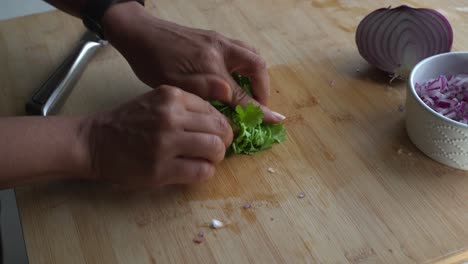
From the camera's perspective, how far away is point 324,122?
94 centimetres

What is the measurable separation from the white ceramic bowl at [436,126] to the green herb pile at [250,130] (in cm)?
23

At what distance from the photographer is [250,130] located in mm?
875

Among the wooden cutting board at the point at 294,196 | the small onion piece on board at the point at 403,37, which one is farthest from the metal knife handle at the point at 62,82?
the small onion piece on board at the point at 403,37

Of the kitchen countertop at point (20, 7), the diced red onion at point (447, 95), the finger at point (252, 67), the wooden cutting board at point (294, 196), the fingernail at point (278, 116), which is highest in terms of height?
the diced red onion at point (447, 95)

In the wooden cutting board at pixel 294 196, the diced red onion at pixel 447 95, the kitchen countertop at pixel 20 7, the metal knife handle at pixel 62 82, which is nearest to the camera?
the wooden cutting board at pixel 294 196

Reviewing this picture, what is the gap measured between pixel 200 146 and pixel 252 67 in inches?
8.6

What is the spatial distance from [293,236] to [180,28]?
0.49 m

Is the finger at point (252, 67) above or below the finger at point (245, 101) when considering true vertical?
above

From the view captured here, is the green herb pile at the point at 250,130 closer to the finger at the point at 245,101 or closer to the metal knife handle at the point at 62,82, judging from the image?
the finger at the point at 245,101

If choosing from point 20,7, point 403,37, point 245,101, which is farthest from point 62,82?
point 20,7

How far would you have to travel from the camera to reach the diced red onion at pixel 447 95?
2.75ft

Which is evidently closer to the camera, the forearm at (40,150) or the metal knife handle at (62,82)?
the forearm at (40,150)

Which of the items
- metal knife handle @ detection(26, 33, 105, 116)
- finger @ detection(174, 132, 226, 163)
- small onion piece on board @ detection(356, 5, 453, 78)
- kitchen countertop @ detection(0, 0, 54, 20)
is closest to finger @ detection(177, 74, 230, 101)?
finger @ detection(174, 132, 226, 163)

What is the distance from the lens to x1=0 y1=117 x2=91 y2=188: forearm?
74 cm
